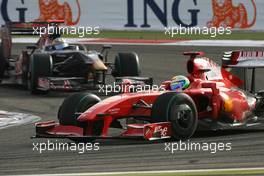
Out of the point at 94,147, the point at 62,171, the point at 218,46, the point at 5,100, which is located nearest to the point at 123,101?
the point at 94,147

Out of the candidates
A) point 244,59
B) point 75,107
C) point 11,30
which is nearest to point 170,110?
point 75,107

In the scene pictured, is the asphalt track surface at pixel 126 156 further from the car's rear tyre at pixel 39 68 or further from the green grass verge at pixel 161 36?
Answer: the green grass verge at pixel 161 36

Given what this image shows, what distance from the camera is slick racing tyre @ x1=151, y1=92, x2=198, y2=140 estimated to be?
373 inches

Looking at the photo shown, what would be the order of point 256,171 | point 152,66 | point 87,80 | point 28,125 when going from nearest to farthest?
point 256,171 < point 28,125 < point 87,80 < point 152,66

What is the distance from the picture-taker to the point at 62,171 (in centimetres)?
777

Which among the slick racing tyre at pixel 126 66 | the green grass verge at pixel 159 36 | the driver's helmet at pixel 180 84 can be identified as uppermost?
the driver's helmet at pixel 180 84

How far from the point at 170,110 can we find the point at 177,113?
112mm

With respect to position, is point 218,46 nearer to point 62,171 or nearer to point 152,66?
point 152,66

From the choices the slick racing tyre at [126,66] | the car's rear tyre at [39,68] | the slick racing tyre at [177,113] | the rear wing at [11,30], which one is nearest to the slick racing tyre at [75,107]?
the slick racing tyre at [177,113]

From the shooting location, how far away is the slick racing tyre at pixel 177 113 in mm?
9484

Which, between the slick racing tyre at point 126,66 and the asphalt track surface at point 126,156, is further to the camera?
the slick racing tyre at point 126,66

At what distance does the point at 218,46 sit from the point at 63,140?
1824 centimetres

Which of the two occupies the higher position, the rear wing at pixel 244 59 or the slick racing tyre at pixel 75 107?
the rear wing at pixel 244 59

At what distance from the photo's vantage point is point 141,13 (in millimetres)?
32344
